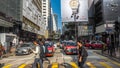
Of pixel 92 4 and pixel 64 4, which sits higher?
pixel 92 4

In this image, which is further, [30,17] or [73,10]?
[30,17]

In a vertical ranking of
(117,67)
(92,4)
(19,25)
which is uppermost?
(92,4)

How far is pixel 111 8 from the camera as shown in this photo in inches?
2864

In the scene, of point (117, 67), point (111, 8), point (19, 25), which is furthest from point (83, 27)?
point (117, 67)

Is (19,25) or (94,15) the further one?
(94,15)

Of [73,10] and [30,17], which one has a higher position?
[30,17]

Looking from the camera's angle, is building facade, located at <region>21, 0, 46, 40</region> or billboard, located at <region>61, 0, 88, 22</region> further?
building facade, located at <region>21, 0, 46, 40</region>

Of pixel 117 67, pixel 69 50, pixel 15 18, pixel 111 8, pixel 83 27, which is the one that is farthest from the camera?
pixel 83 27

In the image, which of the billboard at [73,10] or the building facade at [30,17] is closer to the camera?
A: the billboard at [73,10]

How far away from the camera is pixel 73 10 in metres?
42.8

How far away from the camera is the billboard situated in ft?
139

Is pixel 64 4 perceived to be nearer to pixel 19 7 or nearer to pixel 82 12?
pixel 82 12

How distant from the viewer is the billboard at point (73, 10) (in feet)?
139

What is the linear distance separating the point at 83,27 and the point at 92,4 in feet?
63.8
